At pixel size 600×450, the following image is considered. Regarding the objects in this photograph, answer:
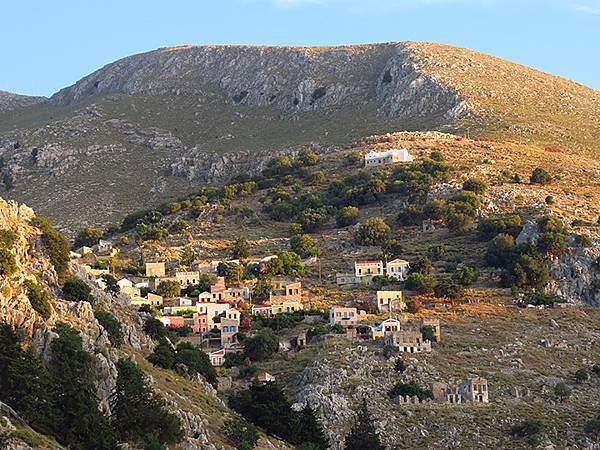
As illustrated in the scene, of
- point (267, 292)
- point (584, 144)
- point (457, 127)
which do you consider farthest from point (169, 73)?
point (267, 292)

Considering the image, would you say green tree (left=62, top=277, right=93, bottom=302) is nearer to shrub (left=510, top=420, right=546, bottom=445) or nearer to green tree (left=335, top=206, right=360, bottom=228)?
shrub (left=510, top=420, right=546, bottom=445)

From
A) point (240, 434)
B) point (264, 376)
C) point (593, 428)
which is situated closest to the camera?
point (240, 434)

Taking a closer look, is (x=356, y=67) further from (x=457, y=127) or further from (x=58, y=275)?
(x=58, y=275)

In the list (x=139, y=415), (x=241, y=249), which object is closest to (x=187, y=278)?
(x=241, y=249)

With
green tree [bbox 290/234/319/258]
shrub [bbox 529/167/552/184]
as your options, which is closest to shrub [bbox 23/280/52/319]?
green tree [bbox 290/234/319/258]

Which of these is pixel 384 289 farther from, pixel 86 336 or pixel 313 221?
pixel 86 336
